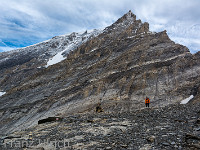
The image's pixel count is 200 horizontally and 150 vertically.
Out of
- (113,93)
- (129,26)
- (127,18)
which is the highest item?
(127,18)

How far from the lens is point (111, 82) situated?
41.7 m

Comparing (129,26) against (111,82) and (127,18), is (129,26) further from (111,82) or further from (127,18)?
(111,82)

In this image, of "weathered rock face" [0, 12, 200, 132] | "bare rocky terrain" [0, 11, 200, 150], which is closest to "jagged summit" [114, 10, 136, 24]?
"bare rocky terrain" [0, 11, 200, 150]

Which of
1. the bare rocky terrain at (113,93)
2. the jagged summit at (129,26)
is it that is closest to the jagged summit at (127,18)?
the jagged summit at (129,26)

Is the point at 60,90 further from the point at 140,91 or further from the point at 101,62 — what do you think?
the point at 140,91

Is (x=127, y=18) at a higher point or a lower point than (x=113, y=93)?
higher

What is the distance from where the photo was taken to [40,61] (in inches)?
3875

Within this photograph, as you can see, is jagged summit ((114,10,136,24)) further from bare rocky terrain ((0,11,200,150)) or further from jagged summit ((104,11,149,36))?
bare rocky terrain ((0,11,200,150))

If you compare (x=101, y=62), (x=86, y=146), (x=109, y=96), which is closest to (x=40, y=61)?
(x=101, y=62)

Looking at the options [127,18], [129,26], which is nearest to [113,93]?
[129,26]

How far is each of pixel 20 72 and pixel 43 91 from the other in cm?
3823

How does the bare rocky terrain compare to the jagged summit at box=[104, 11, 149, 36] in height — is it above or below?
below

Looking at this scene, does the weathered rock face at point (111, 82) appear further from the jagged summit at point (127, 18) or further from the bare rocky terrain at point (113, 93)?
the jagged summit at point (127, 18)

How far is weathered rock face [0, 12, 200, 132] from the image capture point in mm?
34344
